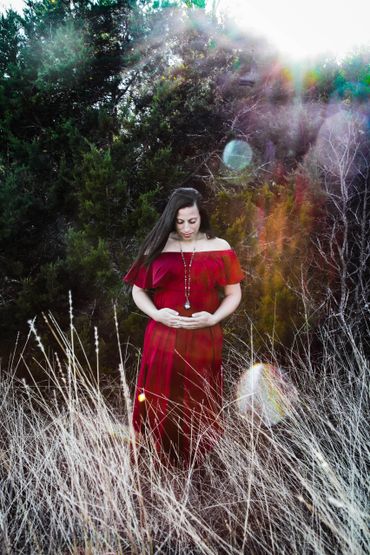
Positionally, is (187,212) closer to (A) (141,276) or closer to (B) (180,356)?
(A) (141,276)

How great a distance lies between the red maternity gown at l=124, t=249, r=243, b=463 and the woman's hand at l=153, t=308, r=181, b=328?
8 cm

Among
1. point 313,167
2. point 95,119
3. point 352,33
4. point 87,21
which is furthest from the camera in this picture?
point 352,33

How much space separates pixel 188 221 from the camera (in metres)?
1.97

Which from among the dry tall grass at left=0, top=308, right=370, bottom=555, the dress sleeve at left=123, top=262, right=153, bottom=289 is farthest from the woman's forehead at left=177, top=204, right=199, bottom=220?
the dry tall grass at left=0, top=308, right=370, bottom=555

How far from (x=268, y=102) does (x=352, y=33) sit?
56.6 inches

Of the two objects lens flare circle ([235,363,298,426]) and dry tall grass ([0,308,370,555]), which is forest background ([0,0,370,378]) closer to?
lens flare circle ([235,363,298,426])

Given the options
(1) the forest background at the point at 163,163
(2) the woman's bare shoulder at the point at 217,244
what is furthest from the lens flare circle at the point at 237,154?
(2) the woman's bare shoulder at the point at 217,244

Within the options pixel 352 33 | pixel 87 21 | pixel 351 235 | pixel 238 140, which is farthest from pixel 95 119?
pixel 352 33

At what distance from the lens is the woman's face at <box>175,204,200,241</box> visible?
1955 millimetres

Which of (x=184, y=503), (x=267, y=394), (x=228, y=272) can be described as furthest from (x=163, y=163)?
(x=184, y=503)

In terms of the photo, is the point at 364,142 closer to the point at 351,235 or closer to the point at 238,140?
the point at 351,235

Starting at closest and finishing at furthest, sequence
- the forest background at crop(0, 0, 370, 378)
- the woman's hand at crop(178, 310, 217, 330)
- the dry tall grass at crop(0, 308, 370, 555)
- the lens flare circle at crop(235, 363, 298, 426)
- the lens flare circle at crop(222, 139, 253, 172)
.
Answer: the dry tall grass at crop(0, 308, 370, 555), the woman's hand at crop(178, 310, 217, 330), the lens flare circle at crop(235, 363, 298, 426), the forest background at crop(0, 0, 370, 378), the lens flare circle at crop(222, 139, 253, 172)

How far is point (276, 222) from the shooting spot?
382 centimetres

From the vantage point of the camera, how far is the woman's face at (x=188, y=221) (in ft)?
6.41
